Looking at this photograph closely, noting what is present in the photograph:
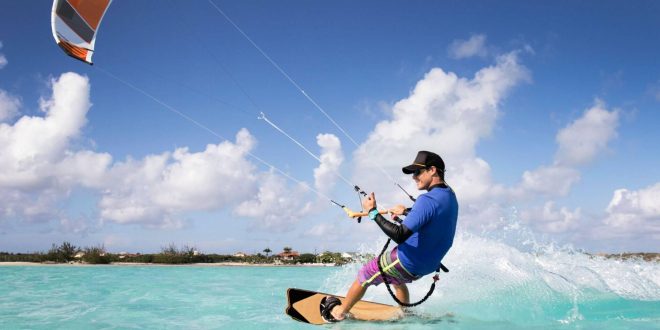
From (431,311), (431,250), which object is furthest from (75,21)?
(431,311)

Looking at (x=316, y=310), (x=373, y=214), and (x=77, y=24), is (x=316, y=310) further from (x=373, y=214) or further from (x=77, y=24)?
(x=77, y=24)

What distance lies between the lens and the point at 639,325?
5.59 m

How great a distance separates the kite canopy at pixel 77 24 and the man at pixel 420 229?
493 centimetres

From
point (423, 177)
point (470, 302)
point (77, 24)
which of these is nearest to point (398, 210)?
point (423, 177)

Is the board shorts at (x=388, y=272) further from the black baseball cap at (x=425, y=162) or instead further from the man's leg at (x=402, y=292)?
the black baseball cap at (x=425, y=162)

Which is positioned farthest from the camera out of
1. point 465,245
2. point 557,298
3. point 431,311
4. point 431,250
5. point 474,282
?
point 465,245

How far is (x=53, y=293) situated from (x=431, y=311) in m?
8.73

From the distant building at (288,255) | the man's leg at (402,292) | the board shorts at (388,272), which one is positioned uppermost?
the board shorts at (388,272)

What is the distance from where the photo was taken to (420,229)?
4.62 m

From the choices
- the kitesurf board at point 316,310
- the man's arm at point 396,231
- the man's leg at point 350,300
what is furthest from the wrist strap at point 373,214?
the kitesurf board at point 316,310

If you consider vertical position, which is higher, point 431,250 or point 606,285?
point 431,250

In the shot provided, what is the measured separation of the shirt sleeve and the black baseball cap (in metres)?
0.38

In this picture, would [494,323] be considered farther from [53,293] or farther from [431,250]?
[53,293]

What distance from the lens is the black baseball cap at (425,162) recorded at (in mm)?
4816
